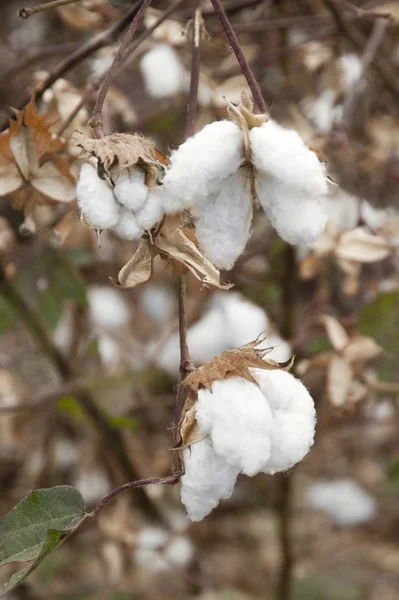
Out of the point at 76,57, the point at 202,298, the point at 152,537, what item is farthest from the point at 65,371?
the point at 76,57

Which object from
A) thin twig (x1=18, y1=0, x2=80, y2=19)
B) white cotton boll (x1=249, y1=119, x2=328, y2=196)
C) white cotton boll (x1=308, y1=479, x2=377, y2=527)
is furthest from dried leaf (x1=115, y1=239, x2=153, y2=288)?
white cotton boll (x1=308, y1=479, x2=377, y2=527)

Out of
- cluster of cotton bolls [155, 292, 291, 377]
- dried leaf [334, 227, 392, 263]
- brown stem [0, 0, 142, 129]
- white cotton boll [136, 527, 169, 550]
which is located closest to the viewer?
brown stem [0, 0, 142, 129]

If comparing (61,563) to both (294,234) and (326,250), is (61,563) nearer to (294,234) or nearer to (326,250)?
(326,250)

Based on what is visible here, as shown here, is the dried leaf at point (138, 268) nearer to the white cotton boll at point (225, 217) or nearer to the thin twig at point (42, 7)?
the white cotton boll at point (225, 217)

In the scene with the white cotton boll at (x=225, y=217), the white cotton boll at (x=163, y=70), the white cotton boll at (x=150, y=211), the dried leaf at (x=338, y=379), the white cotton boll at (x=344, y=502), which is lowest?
the white cotton boll at (x=344, y=502)

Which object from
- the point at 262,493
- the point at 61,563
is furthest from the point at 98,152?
the point at 262,493

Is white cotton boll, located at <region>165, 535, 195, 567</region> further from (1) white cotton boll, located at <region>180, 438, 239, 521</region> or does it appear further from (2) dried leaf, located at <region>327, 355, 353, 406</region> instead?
(1) white cotton boll, located at <region>180, 438, 239, 521</region>

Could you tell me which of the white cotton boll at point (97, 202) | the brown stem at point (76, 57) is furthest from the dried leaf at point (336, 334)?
the white cotton boll at point (97, 202)

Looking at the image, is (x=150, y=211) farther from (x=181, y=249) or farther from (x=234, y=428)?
(x=234, y=428)
